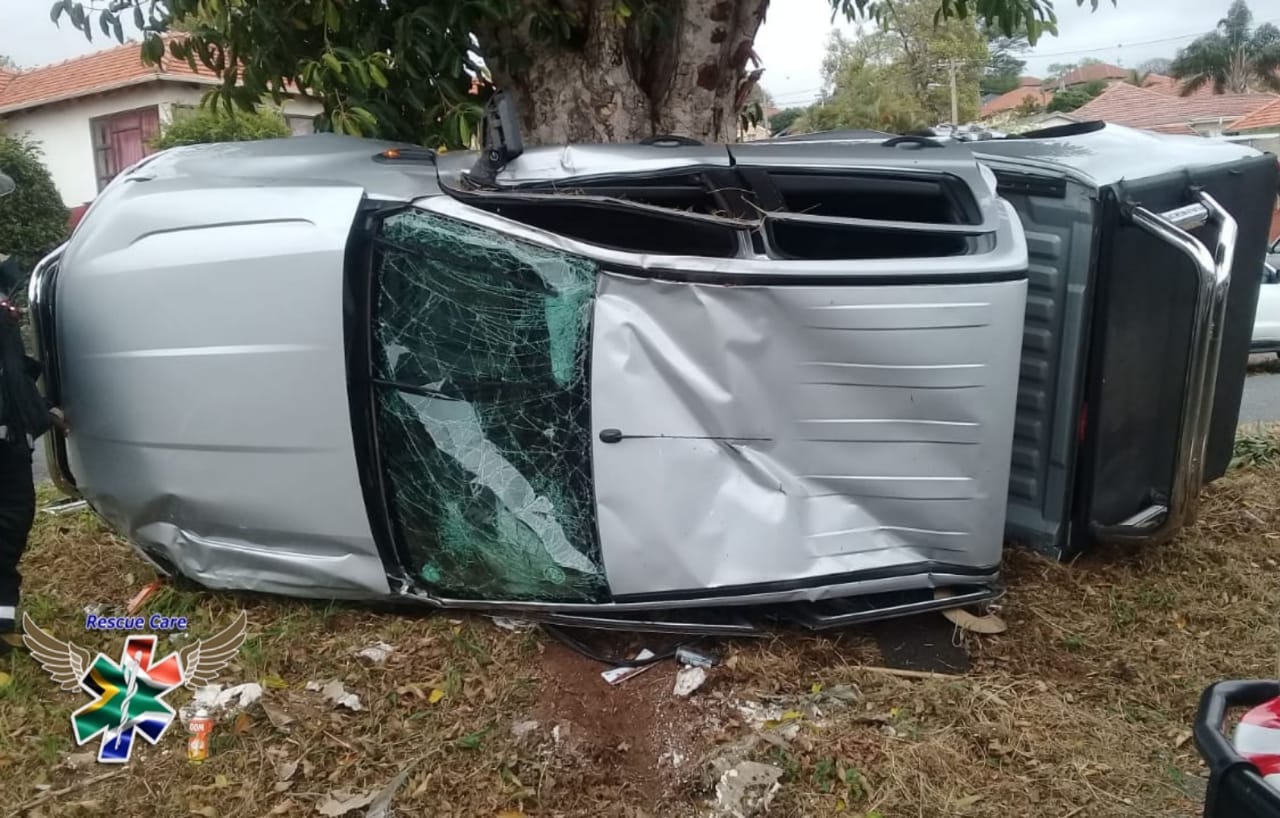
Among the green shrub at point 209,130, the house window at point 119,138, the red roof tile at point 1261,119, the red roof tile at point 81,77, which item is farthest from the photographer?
the red roof tile at point 1261,119

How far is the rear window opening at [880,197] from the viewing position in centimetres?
325

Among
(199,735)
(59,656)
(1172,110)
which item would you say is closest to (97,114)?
(59,656)

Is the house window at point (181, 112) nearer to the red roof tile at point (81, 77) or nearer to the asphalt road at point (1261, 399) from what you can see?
the red roof tile at point (81, 77)

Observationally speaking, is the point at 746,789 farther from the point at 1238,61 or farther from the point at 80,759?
the point at 1238,61

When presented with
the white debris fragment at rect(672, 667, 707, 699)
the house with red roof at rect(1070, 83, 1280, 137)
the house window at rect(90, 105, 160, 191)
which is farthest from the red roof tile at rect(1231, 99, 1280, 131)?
the white debris fragment at rect(672, 667, 707, 699)

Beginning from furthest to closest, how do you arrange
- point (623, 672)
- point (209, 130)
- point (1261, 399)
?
1. point (209, 130)
2. point (1261, 399)
3. point (623, 672)

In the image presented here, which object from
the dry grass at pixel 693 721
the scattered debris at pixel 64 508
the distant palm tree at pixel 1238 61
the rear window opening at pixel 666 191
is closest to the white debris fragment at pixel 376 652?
the dry grass at pixel 693 721

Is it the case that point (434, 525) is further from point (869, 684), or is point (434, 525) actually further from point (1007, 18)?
point (1007, 18)

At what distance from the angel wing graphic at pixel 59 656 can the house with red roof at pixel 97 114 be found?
14484 mm

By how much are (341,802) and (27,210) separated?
13.7 m

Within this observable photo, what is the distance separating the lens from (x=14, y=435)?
319 centimetres

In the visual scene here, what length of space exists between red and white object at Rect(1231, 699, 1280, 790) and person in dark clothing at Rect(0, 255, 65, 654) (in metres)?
3.31

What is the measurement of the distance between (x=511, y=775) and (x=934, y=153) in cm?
239

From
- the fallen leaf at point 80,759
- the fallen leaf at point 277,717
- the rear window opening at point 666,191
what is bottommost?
the fallen leaf at point 80,759
